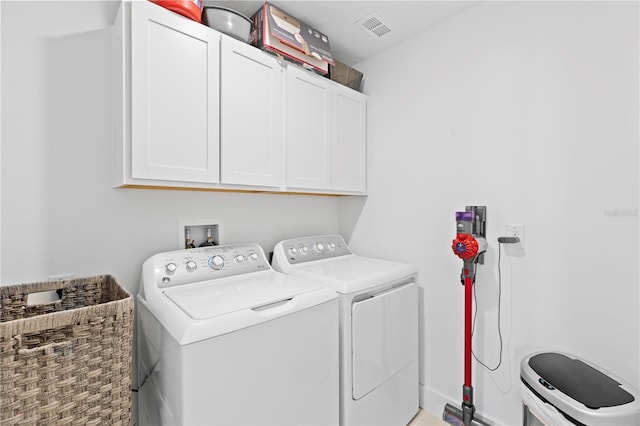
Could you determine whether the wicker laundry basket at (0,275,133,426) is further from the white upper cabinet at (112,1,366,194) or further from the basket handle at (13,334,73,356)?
the white upper cabinet at (112,1,366,194)

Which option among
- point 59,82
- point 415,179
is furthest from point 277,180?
point 59,82

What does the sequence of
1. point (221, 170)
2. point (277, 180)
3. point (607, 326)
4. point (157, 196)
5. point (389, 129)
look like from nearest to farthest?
point (607, 326), point (221, 170), point (157, 196), point (277, 180), point (389, 129)

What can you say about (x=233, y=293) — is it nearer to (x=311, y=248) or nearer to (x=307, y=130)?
(x=311, y=248)

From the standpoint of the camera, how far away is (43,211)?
1.30 meters

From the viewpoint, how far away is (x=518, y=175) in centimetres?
161

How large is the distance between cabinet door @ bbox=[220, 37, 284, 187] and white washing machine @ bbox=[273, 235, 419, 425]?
562 mm

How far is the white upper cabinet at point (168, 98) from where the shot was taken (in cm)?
124

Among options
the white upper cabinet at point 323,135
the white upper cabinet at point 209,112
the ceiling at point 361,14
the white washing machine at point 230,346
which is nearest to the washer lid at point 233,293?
the white washing machine at point 230,346

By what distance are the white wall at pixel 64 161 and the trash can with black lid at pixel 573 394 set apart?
188 centimetres

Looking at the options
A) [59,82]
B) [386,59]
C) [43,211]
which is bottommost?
[43,211]

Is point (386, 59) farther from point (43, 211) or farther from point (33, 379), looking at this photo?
point (33, 379)

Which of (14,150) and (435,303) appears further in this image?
(435,303)

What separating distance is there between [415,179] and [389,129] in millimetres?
434

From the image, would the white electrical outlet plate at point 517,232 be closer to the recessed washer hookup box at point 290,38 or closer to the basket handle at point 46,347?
the recessed washer hookup box at point 290,38
